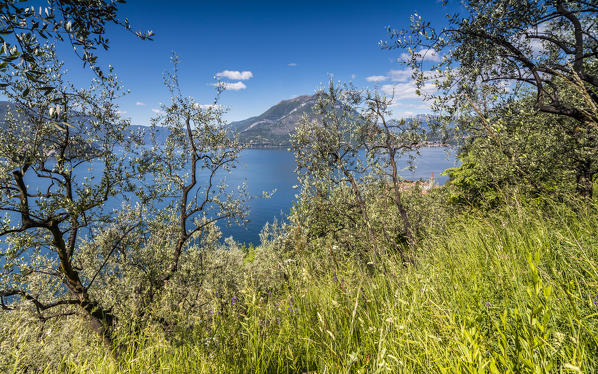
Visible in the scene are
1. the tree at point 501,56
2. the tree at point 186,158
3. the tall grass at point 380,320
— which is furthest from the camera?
the tree at point 186,158

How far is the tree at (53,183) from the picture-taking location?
7684mm

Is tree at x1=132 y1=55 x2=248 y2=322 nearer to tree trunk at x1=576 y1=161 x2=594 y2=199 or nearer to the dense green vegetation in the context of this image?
the dense green vegetation

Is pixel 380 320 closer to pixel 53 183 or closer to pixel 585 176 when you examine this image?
pixel 585 176

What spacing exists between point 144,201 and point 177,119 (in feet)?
18.2

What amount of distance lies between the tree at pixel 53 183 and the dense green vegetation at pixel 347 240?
98 millimetres

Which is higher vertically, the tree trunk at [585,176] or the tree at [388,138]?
the tree at [388,138]

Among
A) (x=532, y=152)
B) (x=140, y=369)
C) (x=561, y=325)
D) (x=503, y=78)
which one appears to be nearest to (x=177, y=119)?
(x=140, y=369)

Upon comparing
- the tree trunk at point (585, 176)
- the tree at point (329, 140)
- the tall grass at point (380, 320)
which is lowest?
the tree trunk at point (585, 176)

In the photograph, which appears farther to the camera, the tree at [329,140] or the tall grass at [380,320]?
the tree at [329,140]

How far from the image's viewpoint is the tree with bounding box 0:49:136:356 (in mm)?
7684

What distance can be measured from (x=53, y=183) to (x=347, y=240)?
41.7 ft

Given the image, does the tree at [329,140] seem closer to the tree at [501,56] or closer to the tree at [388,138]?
the tree at [388,138]

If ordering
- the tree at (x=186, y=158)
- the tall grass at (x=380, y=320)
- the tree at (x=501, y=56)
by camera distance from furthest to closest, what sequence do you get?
the tree at (x=186, y=158) < the tree at (x=501, y=56) < the tall grass at (x=380, y=320)

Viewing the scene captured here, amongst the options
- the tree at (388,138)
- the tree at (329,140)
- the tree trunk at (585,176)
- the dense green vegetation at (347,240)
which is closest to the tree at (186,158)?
the dense green vegetation at (347,240)
